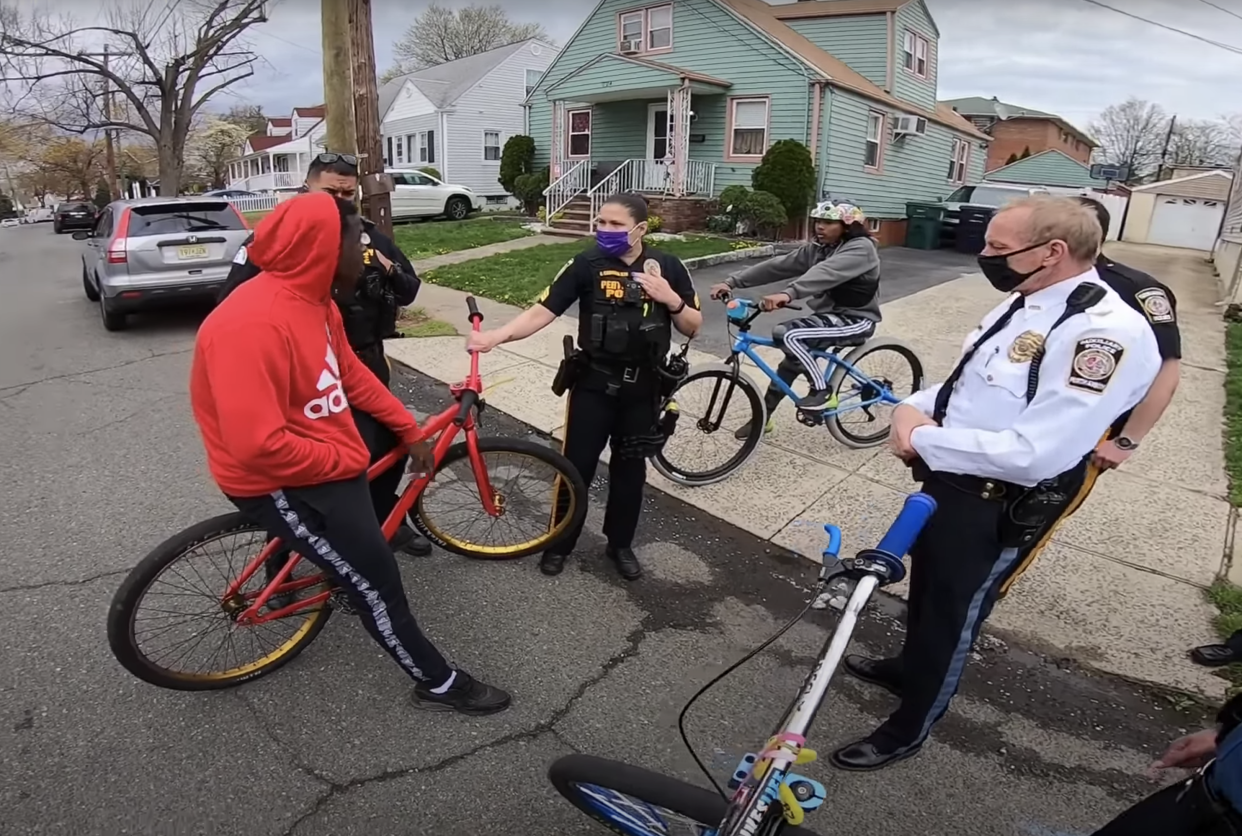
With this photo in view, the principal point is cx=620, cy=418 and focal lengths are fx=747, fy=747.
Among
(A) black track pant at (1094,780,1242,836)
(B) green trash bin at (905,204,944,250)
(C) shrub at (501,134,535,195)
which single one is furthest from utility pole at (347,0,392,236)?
(B) green trash bin at (905,204,944,250)

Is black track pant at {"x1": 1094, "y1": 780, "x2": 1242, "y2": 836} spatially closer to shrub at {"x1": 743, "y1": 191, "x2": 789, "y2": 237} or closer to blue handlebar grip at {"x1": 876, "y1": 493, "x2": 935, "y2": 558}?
blue handlebar grip at {"x1": 876, "y1": 493, "x2": 935, "y2": 558}

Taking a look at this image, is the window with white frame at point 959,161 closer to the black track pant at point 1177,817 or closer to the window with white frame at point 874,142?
the window with white frame at point 874,142

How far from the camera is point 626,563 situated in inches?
145

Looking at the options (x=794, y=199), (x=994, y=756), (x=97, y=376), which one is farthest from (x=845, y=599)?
(x=794, y=199)

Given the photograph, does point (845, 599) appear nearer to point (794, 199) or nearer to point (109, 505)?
point (109, 505)

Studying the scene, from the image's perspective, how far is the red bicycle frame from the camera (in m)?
2.76

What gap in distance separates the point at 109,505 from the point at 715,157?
1692 cm

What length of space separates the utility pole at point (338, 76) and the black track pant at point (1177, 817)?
23.9 feet

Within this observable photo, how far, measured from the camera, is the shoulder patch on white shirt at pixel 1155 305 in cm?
291

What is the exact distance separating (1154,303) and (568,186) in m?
18.4

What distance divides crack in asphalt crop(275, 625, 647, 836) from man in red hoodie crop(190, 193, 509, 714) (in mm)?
264

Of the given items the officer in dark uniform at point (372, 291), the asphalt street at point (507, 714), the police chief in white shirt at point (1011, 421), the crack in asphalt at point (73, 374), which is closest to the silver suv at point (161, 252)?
the crack in asphalt at point (73, 374)

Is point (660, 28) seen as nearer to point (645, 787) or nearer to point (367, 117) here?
point (367, 117)

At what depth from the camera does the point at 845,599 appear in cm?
175
